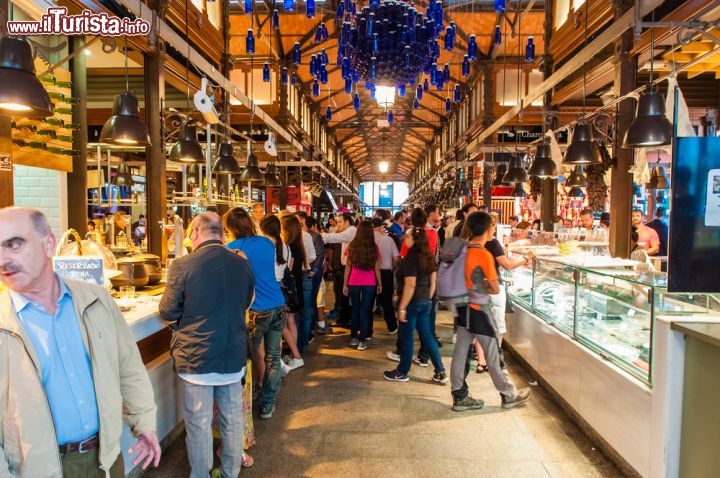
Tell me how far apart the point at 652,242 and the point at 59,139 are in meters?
8.39

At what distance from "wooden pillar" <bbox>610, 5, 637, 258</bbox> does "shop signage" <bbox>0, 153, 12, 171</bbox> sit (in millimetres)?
6708

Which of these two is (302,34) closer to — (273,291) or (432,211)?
(432,211)

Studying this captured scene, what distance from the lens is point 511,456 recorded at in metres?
3.60

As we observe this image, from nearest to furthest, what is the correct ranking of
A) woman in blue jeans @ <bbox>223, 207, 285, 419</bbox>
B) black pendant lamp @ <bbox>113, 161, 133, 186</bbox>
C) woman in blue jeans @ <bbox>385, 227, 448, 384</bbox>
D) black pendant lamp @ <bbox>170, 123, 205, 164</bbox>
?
woman in blue jeans @ <bbox>223, 207, 285, 419</bbox> < woman in blue jeans @ <bbox>385, 227, 448, 384</bbox> < black pendant lamp @ <bbox>170, 123, 205, 164</bbox> < black pendant lamp @ <bbox>113, 161, 133, 186</bbox>

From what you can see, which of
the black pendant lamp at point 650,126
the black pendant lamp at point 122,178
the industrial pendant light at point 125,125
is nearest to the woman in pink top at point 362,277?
the industrial pendant light at point 125,125

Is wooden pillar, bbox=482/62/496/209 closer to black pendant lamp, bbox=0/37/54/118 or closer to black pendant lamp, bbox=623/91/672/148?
black pendant lamp, bbox=623/91/672/148

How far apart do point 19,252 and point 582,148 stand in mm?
5310

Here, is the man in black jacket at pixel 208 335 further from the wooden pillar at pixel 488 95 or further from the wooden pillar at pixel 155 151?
the wooden pillar at pixel 488 95

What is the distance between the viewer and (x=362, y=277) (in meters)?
6.36

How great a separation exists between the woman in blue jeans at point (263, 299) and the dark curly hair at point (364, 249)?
1.97 m

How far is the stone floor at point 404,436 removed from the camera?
134 inches

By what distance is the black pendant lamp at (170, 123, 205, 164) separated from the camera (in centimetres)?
529

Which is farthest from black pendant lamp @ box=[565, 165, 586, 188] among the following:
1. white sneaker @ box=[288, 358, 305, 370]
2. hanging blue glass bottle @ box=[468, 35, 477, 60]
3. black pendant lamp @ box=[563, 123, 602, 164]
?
white sneaker @ box=[288, 358, 305, 370]

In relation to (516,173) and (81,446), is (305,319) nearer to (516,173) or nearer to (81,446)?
(516,173)
